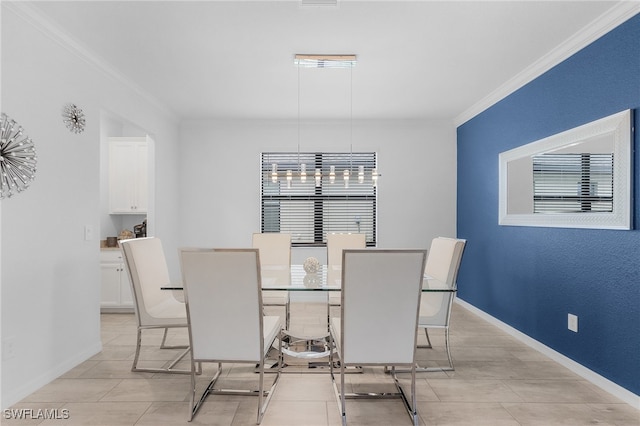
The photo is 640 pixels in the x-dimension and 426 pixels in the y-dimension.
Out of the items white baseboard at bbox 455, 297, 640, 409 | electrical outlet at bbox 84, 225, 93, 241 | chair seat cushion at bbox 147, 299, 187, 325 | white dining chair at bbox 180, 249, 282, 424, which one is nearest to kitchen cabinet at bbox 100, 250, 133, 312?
electrical outlet at bbox 84, 225, 93, 241

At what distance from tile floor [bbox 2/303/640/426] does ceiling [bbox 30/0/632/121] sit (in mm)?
2542

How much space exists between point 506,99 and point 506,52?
1.03m

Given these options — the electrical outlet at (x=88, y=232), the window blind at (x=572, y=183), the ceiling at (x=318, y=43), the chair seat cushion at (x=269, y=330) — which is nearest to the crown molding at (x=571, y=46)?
the ceiling at (x=318, y=43)

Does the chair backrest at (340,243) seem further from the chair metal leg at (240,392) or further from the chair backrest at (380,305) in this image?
the chair backrest at (380,305)

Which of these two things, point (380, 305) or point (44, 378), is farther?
point (44, 378)

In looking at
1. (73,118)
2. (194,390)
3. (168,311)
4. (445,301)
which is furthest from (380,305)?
(73,118)

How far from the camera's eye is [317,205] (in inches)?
235

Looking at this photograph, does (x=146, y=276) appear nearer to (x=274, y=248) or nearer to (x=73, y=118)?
(x=73, y=118)

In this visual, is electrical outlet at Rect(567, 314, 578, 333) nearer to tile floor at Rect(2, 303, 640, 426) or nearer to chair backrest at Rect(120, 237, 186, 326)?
tile floor at Rect(2, 303, 640, 426)

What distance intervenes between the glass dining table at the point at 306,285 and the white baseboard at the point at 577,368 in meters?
1.26

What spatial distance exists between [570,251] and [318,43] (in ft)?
8.41

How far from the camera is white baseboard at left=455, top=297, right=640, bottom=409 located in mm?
2594

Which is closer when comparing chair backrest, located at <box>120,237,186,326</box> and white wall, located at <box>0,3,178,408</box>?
white wall, located at <box>0,3,178,408</box>

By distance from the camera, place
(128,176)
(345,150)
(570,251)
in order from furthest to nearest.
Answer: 1. (345,150)
2. (128,176)
3. (570,251)
